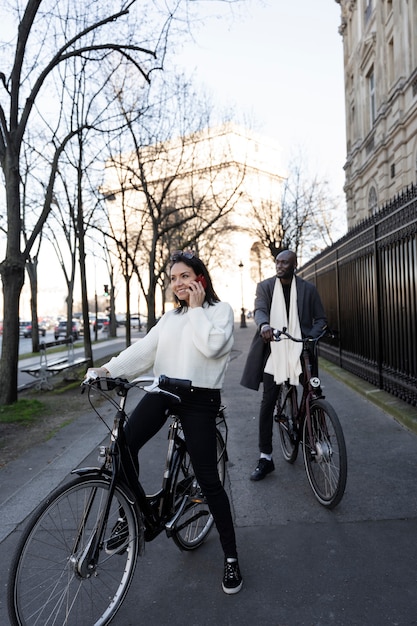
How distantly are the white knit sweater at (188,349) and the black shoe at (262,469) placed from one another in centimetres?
192

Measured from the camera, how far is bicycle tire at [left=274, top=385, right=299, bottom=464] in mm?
4488

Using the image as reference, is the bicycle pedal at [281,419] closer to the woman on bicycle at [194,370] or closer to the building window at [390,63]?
Answer: the woman on bicycle at [194,370]

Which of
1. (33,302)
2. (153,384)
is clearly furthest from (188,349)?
(33,302)

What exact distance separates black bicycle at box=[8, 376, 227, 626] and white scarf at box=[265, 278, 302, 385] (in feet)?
5.64

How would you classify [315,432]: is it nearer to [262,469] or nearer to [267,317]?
[262,469]

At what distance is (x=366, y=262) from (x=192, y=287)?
6.17 metres

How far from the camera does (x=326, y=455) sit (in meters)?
3.74

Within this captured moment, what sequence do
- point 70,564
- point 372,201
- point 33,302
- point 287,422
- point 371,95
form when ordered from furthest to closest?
point 33,302
point 371,95
point 372,201
point 287,422
point 70,564

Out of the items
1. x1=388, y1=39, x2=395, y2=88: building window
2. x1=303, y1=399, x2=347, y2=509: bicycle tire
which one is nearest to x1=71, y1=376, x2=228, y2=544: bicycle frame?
x1=303, y1=399, x2=347, y2=509: bicycle tire

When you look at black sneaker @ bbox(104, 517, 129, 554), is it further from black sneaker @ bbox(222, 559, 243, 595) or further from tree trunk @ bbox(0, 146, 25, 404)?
tree trunk @ bbox(0, 146, 25, 404)

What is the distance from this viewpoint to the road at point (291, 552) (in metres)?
2.52

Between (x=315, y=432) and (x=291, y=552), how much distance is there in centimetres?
106

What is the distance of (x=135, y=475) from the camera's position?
2.63 metres

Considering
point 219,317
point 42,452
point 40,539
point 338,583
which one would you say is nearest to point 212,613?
point 338,583
